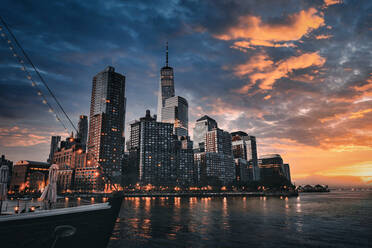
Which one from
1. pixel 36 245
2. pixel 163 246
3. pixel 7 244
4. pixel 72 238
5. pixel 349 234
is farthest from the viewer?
pixel 349 234

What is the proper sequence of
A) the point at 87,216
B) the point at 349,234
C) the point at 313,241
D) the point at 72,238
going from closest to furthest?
the point at 72,238, the point at 87,216, the point at 313,241, the point at 349,234

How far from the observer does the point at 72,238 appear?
15055mm

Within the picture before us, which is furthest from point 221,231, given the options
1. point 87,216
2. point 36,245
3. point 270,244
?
point 36,245

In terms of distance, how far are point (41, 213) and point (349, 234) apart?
1576 inches

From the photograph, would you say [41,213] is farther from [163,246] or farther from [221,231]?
[221,231]

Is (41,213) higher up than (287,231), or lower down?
higher up

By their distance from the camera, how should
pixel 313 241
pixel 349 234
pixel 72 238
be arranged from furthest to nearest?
pixel 349 234 → pixel 313 241 → pixel 72 238

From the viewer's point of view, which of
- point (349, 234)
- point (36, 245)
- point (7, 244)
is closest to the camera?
point (7, 244)

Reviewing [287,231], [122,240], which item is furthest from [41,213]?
[287,231]

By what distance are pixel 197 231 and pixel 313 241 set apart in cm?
1572

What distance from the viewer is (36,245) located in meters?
12.8

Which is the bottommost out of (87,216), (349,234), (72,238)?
(349,234)

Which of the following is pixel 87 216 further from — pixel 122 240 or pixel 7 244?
pixel 122 240

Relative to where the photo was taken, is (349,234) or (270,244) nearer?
(270,244)
